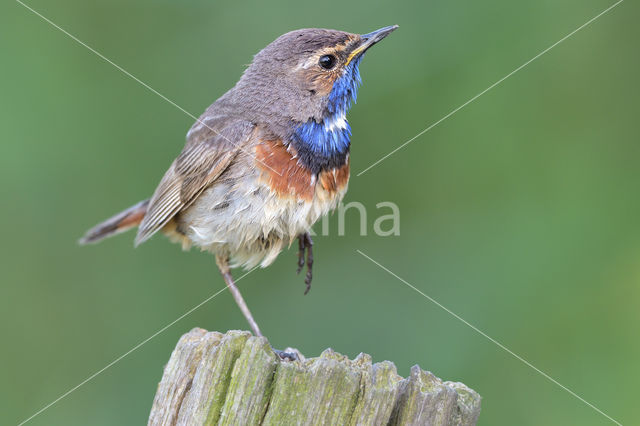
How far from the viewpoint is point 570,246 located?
5.08 m

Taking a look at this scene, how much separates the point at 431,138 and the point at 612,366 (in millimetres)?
2058

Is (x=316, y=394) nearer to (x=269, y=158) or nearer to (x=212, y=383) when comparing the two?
(x=212, y=383)

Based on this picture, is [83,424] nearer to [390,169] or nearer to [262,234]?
[262,234]

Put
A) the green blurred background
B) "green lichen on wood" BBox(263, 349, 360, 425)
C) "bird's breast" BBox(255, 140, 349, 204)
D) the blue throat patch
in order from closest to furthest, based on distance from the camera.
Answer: "green lichen on wood" BBox(263, 349, 360, 425)
"bird's breast" BBox(255, 140, 349, 204)
the blue throat patch
the green blurred background

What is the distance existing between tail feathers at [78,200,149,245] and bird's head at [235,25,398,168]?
1.35 meters

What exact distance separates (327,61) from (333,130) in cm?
43

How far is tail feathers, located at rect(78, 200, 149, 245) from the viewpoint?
5242 millimetres

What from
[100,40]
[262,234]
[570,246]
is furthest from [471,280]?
[100,40]

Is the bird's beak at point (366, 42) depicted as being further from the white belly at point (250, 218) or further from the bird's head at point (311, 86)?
the white belly at point (250, 218)

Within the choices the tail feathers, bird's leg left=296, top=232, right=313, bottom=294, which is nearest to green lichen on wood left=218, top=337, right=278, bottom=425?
bird's leg left=296, top=232, right=313, bottom=294

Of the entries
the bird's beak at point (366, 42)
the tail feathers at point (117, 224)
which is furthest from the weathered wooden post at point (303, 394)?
the tail feathers at point (117, 224)

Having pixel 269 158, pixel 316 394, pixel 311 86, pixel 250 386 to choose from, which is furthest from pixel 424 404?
pixel 311 86

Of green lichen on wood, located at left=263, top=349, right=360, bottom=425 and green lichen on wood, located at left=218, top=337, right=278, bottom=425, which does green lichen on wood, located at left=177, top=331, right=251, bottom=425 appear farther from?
green lichen on wood, located at left=263, top=349, right=360, bottom=425

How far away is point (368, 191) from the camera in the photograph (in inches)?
223
